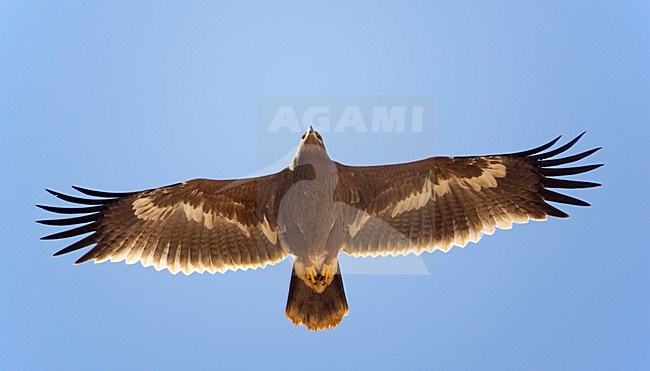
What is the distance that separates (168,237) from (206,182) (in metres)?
0.92

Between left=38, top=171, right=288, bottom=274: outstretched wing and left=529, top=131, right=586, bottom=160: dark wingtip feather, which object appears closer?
left=529, top=131, right=586, bottom=160: dark wingtip feather

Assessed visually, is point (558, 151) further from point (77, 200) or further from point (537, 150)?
point (77, 200)

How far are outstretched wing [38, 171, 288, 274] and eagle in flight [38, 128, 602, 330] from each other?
0.04 feet

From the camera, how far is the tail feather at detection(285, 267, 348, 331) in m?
8.13

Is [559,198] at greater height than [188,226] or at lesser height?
greater

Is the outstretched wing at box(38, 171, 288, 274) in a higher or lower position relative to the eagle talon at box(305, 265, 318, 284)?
higher

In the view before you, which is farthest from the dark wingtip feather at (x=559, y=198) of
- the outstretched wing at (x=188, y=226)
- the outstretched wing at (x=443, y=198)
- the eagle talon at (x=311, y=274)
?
the outstretched wing at (x=188, y=226)

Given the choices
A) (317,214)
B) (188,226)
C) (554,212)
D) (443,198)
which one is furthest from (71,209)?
(554,212)

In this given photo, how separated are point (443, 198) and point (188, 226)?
311cm

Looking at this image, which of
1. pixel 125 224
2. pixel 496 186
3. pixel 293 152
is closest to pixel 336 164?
pixel 293 152

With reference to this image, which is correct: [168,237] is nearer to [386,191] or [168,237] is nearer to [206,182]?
[206,182]

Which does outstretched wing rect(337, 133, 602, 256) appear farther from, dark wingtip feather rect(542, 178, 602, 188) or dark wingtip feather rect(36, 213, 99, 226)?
dark wingtip feather rect(36, 213, 99, 226)

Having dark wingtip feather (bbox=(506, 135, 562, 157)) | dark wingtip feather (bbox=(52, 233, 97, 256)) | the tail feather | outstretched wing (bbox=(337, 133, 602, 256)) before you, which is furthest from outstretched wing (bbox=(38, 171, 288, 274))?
dark wingtip feather (bbox=(506, 135, 562, 157))

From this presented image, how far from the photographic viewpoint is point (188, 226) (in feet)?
28.7
